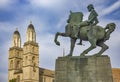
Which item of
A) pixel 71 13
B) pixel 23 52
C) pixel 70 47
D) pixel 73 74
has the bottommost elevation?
pixel 73 74

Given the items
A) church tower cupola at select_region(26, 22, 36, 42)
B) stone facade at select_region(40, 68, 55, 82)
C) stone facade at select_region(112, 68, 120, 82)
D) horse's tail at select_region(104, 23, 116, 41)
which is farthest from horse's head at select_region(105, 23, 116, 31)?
stone facade at select_region(40, 68, 55, 82)

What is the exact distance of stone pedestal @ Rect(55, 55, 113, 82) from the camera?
600 inches

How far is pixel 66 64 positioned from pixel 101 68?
1.68 meters

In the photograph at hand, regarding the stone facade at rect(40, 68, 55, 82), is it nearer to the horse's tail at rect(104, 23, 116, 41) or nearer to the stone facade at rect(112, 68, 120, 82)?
the stone facade at rect(112, 68, 120, 82)

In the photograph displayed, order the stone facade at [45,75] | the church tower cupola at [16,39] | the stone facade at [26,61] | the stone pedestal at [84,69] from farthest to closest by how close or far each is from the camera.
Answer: the church tower cupola at [16,39]
the stone facade at [45,75]
the stone facade at [26,61]
the stone pedestal at [84,69]

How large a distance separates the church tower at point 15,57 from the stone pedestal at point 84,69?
279 ft

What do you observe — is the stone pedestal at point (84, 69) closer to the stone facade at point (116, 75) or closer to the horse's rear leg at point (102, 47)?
the horse's rear leg at point (102, 47)

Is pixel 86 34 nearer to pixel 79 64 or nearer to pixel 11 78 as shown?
pixel 79 64

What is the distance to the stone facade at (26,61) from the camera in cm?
9250

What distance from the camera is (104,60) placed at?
1553 cm

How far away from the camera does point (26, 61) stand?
95.1 meters

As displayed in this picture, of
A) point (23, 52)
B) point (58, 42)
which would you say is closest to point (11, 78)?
point (23, 52)

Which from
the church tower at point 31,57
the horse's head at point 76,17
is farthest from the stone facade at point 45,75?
the horse's head at point 76,17

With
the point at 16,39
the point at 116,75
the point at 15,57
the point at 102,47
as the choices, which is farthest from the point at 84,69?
the point at 15,57
